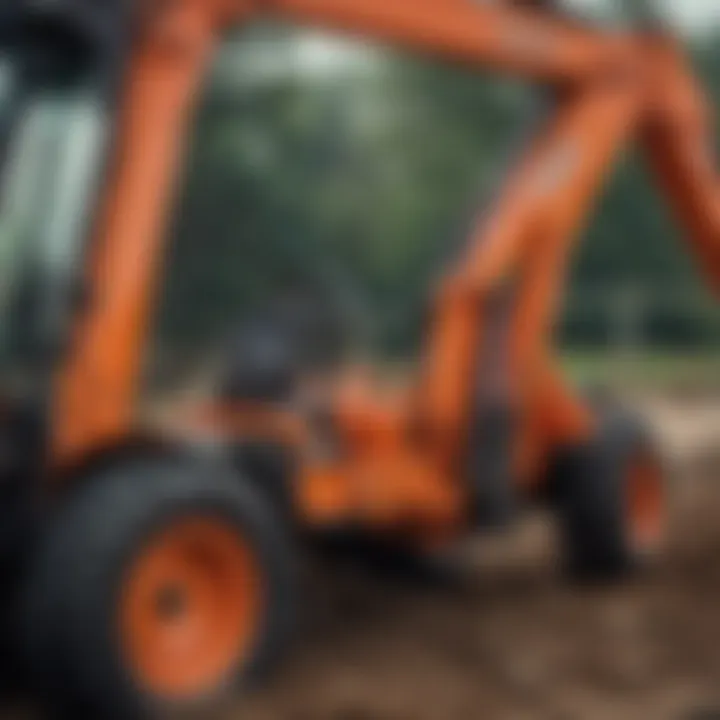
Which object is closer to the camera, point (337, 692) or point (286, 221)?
point (337, 692)

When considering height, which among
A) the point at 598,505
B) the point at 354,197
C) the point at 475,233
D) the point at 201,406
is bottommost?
the point at 598,505

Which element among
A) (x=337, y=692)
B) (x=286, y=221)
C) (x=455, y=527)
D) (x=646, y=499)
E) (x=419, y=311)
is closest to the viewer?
(x=337, y=692)

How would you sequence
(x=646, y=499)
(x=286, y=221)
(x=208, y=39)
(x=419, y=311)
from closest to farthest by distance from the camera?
(x=208, y=39)
(x=419, y=311)
(x=646, y=499)
(x=286, y=221)

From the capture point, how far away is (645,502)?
7.84m

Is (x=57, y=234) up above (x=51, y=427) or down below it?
above

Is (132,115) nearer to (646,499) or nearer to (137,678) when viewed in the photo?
(137,678)

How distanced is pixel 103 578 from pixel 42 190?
1.27 meters

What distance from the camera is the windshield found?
5355 mm

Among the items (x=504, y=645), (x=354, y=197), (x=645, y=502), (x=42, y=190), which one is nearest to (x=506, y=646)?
(x=504, y=645)

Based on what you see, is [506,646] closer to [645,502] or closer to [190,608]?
[190,608]

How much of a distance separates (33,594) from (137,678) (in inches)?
14.1

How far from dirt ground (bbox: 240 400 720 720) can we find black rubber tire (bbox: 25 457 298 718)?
1.28 feet

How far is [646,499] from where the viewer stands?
7.84 meters

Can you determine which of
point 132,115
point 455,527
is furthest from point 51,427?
point 455,527
